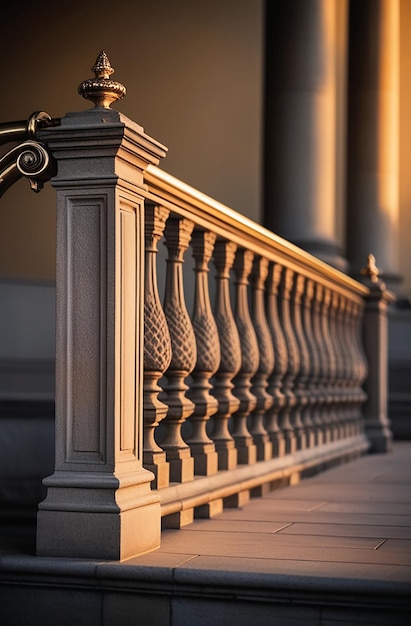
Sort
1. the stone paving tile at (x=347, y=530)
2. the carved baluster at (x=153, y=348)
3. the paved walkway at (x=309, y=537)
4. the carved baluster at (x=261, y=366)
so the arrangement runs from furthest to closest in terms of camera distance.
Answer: the carved baluster at (x=261, y=366) → the stone paving tile at (x=347, y=530) → the carved baluster at (x=153, y=348) → the paved walkway at (x=309, y=537)

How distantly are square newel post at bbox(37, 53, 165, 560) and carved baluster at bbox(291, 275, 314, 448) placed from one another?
330 centimetres

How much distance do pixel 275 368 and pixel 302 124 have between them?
3573mm

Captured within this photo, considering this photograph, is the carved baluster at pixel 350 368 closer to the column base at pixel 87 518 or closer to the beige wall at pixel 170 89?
the beige wall at pixel 170 89

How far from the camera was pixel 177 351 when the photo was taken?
4102mm

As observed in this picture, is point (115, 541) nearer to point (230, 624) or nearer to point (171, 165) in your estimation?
point (230, 624)

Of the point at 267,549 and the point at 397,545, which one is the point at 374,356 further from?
the point at 267,549

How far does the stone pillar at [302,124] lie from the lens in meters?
9.00

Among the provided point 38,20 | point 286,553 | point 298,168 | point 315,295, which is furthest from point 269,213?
point 286,553

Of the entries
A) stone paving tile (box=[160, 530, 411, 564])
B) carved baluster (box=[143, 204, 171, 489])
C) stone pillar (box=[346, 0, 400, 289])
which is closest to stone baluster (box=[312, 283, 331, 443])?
carved baluster (box=[143, 204, 171, 489])

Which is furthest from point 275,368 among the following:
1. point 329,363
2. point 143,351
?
point 143,351

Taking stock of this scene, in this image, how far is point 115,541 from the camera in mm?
3254

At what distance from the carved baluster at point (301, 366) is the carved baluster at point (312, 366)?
0.09 m

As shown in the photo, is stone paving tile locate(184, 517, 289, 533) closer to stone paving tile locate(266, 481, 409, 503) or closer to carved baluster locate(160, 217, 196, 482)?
carved baluster locate(160, 217, 196, 482)

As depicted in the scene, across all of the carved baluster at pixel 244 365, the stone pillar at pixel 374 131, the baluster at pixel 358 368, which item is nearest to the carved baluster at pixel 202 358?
the carved baluster at pixel 244 365
